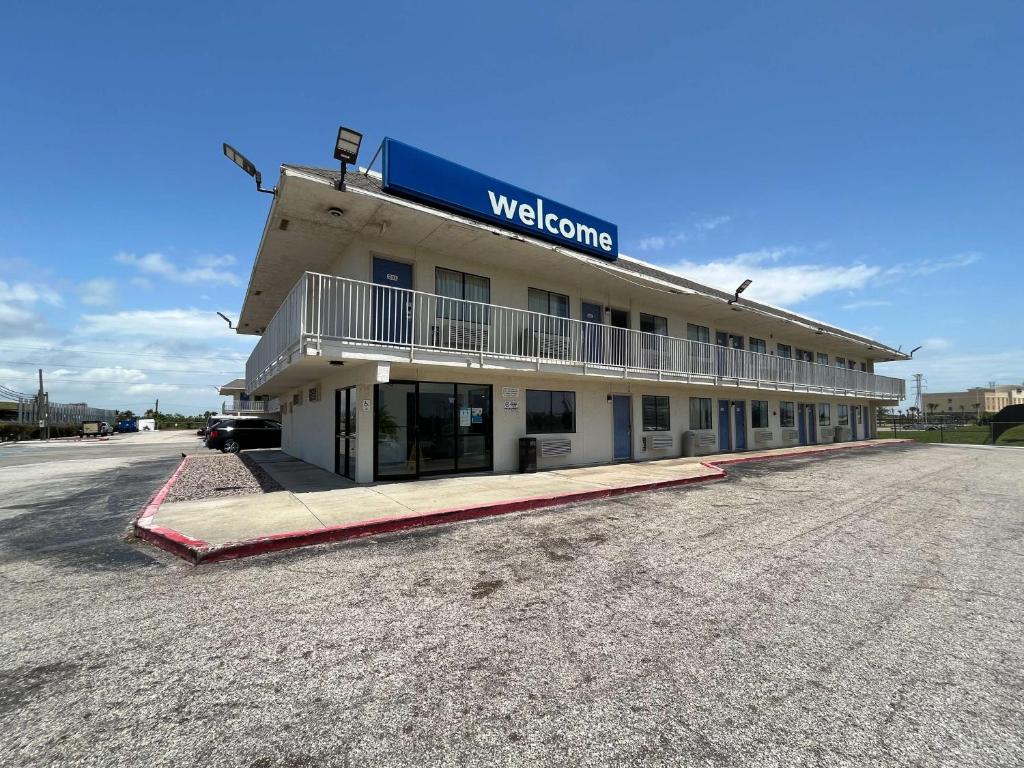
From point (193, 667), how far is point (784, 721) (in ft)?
12.9

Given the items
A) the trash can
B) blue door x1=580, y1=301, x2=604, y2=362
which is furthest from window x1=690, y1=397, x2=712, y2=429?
the trash can

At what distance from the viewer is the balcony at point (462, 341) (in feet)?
30.8

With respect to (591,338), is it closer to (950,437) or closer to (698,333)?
(698,333)

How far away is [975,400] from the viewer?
128500 millimetres

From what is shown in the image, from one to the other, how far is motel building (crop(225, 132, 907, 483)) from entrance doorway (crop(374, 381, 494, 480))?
35 mm

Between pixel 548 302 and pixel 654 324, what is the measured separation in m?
5.62

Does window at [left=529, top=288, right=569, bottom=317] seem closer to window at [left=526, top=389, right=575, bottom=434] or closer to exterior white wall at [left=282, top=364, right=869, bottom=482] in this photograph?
exterior white wall at [left=282, top=364, right=869, bottom=482]

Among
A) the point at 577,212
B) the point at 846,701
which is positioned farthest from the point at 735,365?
the point at 846,701

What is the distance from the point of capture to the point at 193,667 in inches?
126

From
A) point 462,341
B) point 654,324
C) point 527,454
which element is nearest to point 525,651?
point 462,341

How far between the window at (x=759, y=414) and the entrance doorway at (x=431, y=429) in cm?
1556

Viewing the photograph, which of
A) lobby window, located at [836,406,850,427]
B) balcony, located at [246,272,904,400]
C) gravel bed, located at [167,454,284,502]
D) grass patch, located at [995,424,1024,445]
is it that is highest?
balcony, located at [246,272,904,400]

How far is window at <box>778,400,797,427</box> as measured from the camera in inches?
926

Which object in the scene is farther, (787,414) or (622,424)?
(787,414)
